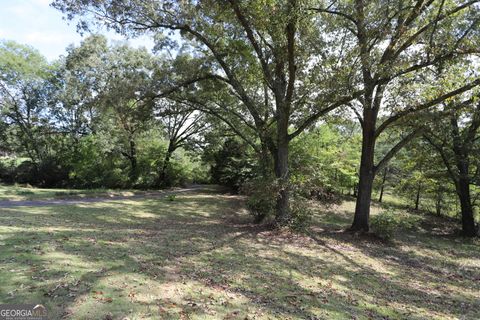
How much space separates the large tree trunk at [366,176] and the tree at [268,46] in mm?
2758

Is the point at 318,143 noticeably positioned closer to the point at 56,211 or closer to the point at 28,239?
the point at 56,211

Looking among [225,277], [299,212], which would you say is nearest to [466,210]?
[299,212]

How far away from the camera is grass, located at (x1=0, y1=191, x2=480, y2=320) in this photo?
11.5 feet

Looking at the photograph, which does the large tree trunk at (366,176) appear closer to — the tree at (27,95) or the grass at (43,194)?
the grass at (43,194)

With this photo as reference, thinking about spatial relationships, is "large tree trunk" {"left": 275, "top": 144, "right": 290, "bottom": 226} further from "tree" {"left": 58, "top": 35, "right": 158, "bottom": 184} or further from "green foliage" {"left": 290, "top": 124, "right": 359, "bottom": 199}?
"tree" {"left": 58, "top": 35, "right": 158, "bottom": 184}

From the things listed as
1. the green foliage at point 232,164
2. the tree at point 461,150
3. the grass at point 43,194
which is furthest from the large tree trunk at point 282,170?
the grass at point 43,194

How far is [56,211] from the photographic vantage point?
11.0 meters

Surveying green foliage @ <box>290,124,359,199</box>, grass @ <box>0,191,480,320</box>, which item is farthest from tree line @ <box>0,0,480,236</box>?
green foliage @ <box>290,124,359,199</box>

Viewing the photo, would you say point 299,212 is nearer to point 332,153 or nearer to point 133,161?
point 332,153

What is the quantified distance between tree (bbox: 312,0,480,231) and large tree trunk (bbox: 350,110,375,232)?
2.84ft

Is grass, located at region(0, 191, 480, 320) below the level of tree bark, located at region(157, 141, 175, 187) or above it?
below

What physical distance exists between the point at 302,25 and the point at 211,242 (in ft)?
21.7

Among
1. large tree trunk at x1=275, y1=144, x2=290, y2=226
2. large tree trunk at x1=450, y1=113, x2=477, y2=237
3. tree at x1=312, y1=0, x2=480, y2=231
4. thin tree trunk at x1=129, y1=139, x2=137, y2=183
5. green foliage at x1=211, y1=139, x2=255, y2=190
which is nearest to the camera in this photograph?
tree at x1=312, y1=0, x2=480, y2=231

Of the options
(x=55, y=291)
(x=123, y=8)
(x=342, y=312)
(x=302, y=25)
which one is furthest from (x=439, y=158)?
(x=55, y=291)
